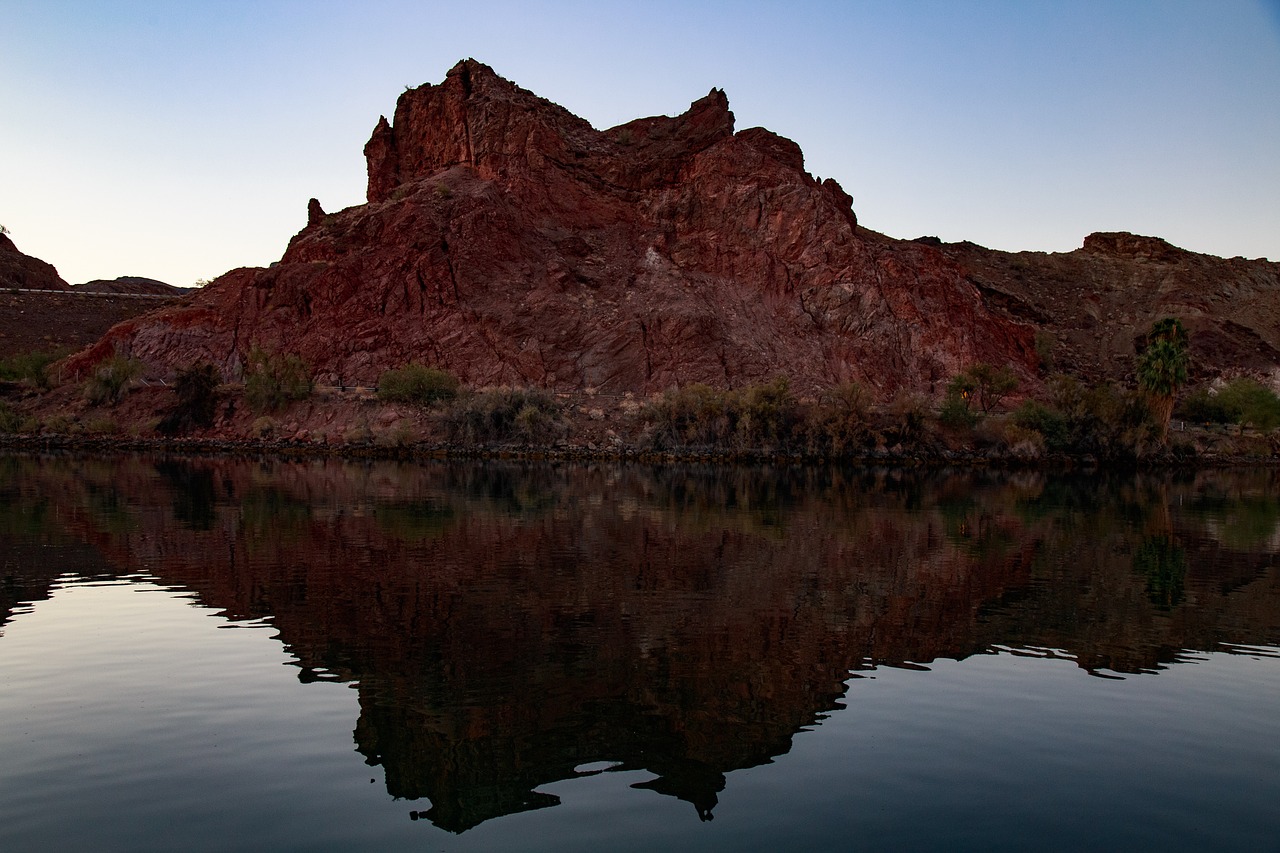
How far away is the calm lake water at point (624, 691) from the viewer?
27.1ft

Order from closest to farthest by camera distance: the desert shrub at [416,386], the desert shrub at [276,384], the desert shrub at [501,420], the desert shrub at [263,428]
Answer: the desert shrub at [501,420] → the desert shrub at [416,386] → the desert shrub at [263,428] → the desert shrub at [276,384]

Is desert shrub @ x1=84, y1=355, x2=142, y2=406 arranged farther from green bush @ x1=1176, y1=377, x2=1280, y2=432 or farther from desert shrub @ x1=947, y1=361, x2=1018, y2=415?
green bush @ x1=1176, y1=377, x2=1280, y2=432

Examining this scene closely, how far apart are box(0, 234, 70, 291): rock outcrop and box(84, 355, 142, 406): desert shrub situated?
190 ft

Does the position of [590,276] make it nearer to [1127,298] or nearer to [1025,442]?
[1025,442]

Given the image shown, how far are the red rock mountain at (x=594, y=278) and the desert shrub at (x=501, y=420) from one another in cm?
897

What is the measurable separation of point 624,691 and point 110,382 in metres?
72.8

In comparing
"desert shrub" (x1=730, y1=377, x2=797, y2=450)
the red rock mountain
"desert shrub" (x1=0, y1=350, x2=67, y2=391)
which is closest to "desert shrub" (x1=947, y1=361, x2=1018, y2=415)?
the red rock mountain

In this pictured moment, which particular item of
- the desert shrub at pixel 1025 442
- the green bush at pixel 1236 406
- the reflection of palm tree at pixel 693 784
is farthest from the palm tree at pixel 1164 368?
the reflection of palm tree at pixel 693 784

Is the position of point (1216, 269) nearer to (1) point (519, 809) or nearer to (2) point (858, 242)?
(2) point (858, 242)

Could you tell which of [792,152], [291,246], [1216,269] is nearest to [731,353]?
[792,152]

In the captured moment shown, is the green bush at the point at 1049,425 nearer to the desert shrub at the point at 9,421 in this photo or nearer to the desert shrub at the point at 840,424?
the desert shrub at the point at 840,424

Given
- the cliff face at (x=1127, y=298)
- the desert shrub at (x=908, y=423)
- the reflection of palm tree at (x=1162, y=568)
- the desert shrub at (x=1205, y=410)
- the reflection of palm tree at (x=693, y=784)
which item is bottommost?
the reflection of palm tree at (x=693, y=784)

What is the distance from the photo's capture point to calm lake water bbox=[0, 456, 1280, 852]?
826cm

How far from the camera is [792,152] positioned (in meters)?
95.6
